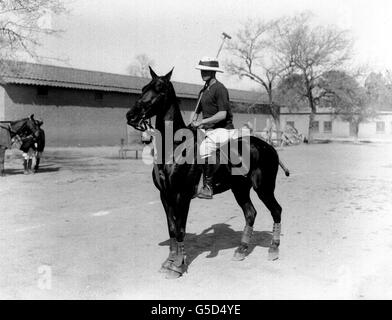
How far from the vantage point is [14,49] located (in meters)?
17.7

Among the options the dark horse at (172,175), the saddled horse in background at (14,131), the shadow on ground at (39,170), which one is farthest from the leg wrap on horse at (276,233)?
the shadow on ground at (39,170)

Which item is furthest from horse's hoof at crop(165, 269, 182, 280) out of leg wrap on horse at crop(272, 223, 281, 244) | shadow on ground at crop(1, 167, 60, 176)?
shadow on ground at crop(1, 167, 60, 176)

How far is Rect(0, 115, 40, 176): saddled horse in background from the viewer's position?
14.9m

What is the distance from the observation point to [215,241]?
22.2ft

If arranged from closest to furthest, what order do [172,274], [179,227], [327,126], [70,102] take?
1. [172,274]
2. [179,227]
3. [70,102]
4. [327,126]

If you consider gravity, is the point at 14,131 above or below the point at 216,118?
below

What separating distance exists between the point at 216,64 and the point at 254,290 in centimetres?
287

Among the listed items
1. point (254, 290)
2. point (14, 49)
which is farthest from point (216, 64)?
point (14, 49)

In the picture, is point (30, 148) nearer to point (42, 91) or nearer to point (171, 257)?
point (171, 257)

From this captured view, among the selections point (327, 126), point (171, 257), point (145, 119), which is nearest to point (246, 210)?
point (171, 257)

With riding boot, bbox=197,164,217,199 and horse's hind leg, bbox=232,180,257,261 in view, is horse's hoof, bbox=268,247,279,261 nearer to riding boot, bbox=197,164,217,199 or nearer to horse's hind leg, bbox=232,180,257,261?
horse's hind leg, bbox=232,180,257,261

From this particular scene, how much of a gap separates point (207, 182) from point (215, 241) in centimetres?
154

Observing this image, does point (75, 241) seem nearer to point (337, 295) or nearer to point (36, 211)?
point (36, 211)

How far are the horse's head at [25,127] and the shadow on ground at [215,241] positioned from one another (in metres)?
10.1
